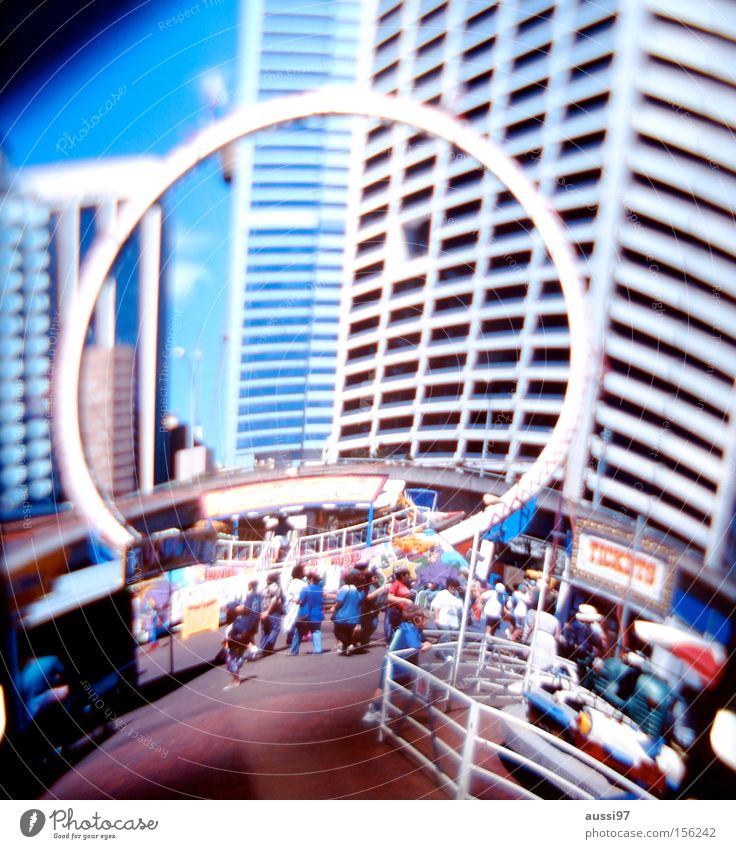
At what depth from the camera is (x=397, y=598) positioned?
0.64m

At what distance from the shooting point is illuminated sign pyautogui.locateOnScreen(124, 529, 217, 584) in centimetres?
61

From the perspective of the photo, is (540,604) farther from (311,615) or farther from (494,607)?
(311,615)

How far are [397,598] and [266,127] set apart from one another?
1.80ft

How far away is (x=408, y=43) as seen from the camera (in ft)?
1.98

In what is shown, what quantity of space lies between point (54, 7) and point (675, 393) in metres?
0.83

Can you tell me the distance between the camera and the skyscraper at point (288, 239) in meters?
0.60

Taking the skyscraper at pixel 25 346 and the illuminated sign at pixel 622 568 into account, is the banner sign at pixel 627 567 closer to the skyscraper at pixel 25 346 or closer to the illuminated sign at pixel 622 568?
the illuminated sign at pixel 622 568

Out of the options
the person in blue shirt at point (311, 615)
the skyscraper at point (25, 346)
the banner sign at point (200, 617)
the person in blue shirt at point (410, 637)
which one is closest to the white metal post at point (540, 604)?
the person in blue shirt at point (410, 637)

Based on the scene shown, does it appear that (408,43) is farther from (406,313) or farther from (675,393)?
(675,393)

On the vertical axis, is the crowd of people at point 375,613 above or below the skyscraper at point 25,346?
below
